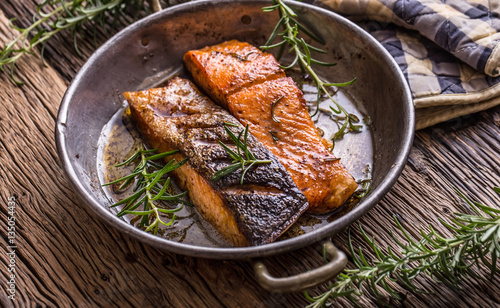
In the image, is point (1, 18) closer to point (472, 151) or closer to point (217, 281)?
point (217, 281)

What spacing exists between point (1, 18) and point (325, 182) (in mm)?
2407

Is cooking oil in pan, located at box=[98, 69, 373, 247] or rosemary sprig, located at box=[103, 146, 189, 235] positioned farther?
cooking oil in pan, located at box=[98, 69, 373, 247]

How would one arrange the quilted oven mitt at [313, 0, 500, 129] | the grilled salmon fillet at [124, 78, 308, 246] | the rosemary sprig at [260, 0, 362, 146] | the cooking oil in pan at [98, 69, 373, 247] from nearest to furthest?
1. the grilled salmon fillet at [124, 78, 308, 246]
2. the cooking oil in pan at [98, 69, 373, 247]
3. the rosemary sprig at [260, 0, 362, 146]
4. the quilted oven mitt at [313, 0, 500, 129]

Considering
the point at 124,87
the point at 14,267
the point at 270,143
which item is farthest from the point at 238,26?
the point at 14,267

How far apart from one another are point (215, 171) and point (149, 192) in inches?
11.8

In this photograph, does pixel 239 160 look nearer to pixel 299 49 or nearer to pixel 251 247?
pixel 251 247

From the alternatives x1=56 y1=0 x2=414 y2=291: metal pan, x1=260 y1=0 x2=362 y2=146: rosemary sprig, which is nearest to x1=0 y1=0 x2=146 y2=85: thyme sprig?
x1=56 y1=0 x2=414 y2=291: metal pan

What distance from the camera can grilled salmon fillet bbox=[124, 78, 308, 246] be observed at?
71.4 inches

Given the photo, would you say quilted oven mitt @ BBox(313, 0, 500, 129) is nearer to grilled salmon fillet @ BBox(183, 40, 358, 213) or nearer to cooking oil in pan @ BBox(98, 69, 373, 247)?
cooking oil in pan @ BBox(98, 69, 373, 247)

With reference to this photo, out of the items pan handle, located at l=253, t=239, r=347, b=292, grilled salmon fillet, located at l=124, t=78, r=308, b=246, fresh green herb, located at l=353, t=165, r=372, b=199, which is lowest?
fresh green herb, located at l=353, t=165, r=372, b=199

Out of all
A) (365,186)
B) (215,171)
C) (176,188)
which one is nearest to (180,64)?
(176,188)

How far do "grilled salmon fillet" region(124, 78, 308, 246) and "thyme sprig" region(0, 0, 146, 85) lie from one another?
0.73 metres

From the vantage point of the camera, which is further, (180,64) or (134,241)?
(180,64)

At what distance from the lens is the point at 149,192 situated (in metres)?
1.94
